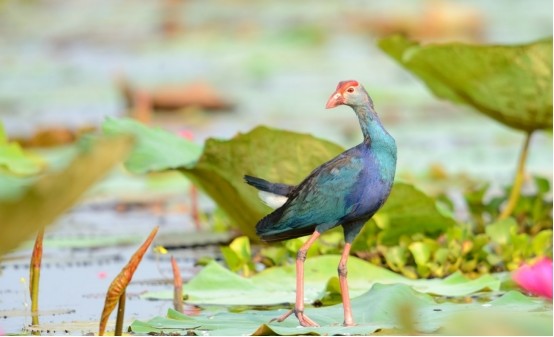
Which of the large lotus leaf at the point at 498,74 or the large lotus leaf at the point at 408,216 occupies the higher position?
the large lotus leaf at the point at 498,74

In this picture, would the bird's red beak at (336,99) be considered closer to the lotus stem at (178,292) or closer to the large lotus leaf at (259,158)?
the lotus stem at (178,292)

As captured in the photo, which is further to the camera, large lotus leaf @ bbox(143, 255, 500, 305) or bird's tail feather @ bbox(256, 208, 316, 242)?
large lotus leaf @ bbox(143, 255, 500, 305)

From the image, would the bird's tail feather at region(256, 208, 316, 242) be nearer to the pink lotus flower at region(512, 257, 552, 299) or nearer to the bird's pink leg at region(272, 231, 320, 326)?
the bird's pink leg at region(272, 231, 320, 326)

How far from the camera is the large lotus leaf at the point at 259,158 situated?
3039mm

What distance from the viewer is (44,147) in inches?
254

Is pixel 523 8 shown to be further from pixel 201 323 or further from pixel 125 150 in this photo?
pixel 125 150

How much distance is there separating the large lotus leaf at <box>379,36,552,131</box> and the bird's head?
135 cm

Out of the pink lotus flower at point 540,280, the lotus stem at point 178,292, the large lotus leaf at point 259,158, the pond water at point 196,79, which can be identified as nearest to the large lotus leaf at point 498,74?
the large lotus leaf at point 259,158

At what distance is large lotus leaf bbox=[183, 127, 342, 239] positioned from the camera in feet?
9.97

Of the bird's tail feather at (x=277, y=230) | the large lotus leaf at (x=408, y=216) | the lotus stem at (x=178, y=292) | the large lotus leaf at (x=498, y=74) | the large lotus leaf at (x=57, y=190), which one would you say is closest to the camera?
the large lotus leaf at (x=57, y=190)

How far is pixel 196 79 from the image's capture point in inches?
413

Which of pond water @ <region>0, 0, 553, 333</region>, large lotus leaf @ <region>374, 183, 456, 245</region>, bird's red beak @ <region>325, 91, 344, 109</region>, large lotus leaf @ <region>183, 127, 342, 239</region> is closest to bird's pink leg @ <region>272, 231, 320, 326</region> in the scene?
bird's red beak @ <region>325, 91, 344, 109</region>

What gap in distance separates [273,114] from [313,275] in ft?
17.2

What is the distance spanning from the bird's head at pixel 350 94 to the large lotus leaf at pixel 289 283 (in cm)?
80
